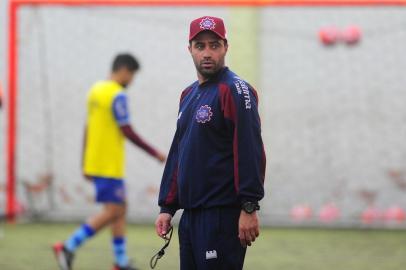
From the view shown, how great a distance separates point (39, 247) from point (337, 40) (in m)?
4.59

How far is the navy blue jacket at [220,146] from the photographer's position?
4.44 meters

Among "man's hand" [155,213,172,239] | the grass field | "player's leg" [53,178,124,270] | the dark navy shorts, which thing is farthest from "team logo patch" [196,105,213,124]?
the grass field

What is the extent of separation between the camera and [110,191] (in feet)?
27.2

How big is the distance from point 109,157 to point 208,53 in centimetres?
395

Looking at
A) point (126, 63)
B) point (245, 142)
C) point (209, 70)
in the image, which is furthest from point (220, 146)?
point (126, 63)

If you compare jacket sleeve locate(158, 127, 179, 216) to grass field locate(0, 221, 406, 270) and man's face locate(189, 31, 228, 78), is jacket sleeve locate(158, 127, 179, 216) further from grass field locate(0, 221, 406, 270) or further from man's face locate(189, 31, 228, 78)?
grass field locate(0, 221, 406, 270)

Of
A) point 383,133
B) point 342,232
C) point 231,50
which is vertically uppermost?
point 231,50

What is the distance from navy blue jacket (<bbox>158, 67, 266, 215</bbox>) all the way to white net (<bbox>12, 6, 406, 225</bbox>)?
23.4 ft

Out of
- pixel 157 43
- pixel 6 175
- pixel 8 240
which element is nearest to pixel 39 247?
pixel 8 240

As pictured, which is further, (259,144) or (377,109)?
(377,109)

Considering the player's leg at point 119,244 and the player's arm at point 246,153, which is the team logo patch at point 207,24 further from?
the player's leg at point 119,244

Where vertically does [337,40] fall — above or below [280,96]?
above

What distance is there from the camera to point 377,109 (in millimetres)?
11641

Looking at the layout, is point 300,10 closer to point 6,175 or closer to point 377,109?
point 377,109
